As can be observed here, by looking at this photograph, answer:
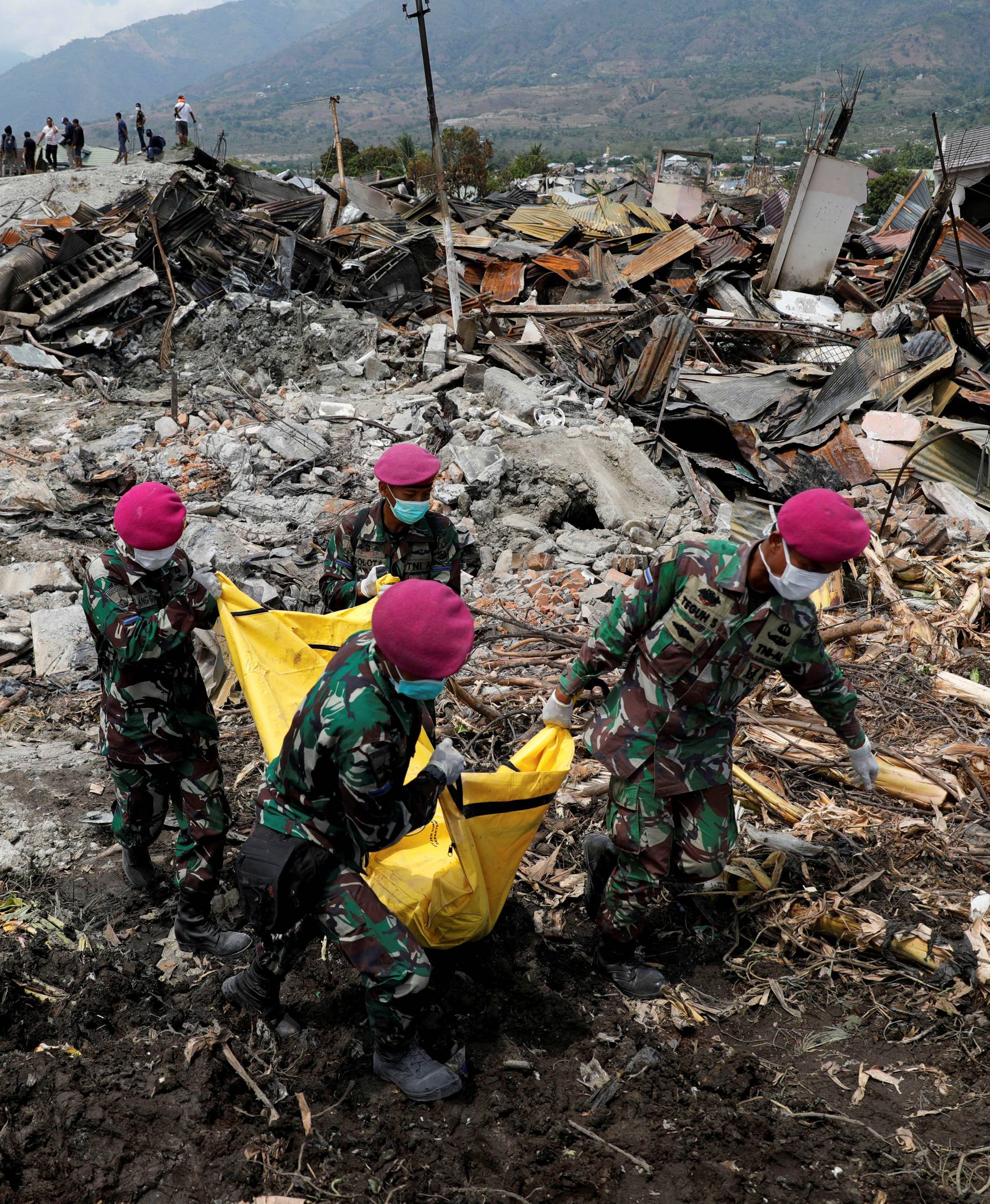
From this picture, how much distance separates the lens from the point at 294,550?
6531mm

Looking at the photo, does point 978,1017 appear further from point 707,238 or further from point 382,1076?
point 707,238

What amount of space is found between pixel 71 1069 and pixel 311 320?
1014cm

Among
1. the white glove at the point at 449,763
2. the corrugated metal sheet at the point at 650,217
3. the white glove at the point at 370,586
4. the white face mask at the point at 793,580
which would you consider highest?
the corrugated metal sheet at the point at 650,217

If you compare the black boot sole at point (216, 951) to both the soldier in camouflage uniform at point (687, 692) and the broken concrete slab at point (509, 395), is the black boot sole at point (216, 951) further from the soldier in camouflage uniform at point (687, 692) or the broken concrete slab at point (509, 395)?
the broken concrete slab at point (509, 395)

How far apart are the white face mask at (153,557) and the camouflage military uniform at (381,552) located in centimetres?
110

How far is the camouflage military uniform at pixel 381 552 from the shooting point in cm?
386

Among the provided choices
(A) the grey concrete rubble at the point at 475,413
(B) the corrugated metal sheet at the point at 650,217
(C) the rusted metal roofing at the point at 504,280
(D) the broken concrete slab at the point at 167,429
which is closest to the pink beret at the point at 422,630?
(A) the grey concrete rubble at the point at 475,413

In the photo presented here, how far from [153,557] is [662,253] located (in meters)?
12.8

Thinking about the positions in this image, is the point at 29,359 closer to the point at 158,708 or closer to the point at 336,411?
the point at 336,411

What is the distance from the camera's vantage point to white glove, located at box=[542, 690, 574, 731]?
2.90 meters

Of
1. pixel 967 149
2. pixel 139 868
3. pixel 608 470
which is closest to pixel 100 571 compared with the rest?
pixel 139 868

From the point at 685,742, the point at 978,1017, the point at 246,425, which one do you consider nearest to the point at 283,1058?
the point at 685,742

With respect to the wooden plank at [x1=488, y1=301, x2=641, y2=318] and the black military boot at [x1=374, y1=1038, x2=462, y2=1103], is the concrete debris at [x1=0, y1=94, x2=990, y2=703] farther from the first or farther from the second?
the black military boot at [x1=374, y1=1038, x2=462, y2=1103]

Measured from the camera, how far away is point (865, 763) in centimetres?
291
